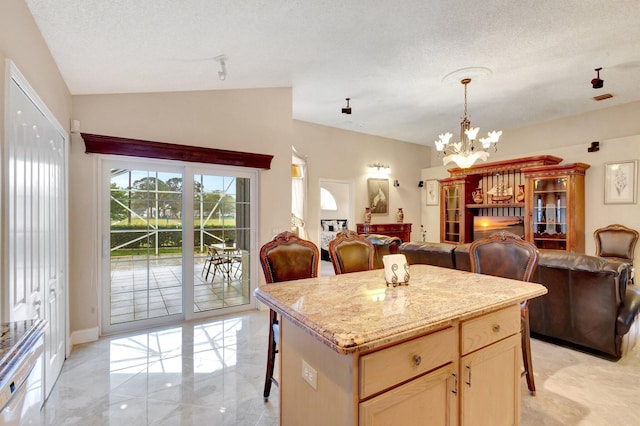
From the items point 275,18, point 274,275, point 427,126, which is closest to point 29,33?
point 275,18

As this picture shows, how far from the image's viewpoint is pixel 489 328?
1601mm

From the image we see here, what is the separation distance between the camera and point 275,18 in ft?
8.35

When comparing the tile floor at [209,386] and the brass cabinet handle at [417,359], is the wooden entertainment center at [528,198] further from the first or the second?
the brass cabinet handle at [417,359]

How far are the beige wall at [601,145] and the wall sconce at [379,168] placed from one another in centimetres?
292

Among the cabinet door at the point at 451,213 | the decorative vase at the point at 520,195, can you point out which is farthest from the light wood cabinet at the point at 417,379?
the cabinet door at the point at 451,213

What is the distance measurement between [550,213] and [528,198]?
44 cm

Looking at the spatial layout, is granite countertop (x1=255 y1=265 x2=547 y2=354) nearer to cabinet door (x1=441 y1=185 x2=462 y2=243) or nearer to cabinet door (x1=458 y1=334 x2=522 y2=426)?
cabinet door (x1=458 y1=334 x2=522 y2=426)

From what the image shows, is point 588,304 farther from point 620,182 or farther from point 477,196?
point 477,196

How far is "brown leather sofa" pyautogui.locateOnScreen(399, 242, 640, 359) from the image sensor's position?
265 centimetres

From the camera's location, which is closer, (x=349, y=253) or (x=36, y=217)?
(x=36, y=217)

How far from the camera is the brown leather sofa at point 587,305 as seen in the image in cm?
265

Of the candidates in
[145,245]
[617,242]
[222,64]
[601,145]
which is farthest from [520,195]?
[145,245]

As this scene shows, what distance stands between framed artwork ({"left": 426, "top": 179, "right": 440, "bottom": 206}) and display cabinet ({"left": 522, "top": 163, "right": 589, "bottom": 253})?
2070 millimetres

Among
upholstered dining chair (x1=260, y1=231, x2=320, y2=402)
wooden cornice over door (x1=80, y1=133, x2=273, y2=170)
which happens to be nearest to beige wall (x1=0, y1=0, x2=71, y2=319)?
wooden cornice over door (x1=80, y1=133, x2=273, y2=170)
